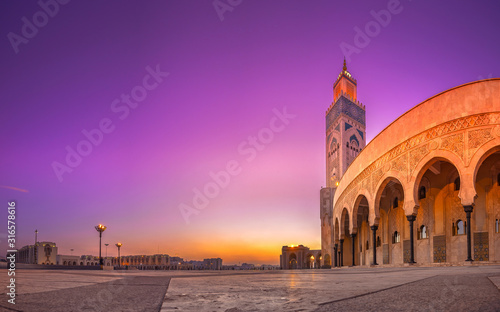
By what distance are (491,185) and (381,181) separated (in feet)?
15.5

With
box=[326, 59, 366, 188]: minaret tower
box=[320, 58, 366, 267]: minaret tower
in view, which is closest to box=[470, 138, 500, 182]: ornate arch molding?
box=[320, 58, 366, 267]: minaret tower

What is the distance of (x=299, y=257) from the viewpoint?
60031mm

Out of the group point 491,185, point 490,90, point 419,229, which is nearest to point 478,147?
point 490,90

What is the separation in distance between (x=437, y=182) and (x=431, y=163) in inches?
123

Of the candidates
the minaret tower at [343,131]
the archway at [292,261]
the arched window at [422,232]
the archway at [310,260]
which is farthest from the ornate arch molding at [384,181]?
the archway at [292,261]

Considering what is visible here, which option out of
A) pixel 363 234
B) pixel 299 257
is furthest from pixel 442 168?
pixel 299 257

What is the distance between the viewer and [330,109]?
62.5 m

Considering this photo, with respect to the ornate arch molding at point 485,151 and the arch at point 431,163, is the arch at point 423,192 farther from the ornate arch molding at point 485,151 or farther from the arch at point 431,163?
the ornate arch molding at point 485,151

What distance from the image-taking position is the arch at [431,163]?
13.9 metres

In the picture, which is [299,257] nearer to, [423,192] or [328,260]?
[328,260]

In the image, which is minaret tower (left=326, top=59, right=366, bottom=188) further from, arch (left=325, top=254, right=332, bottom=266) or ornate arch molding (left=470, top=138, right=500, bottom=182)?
ornate arch molding (left=470, top=138, right=500, bottom=182)

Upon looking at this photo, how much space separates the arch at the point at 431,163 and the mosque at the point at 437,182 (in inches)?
1.5

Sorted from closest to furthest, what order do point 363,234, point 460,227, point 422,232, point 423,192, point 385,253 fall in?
point 460,227, point 422,232, point 423,192, point 385,253, point 363,234

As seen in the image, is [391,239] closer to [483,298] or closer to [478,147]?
[478,147]
